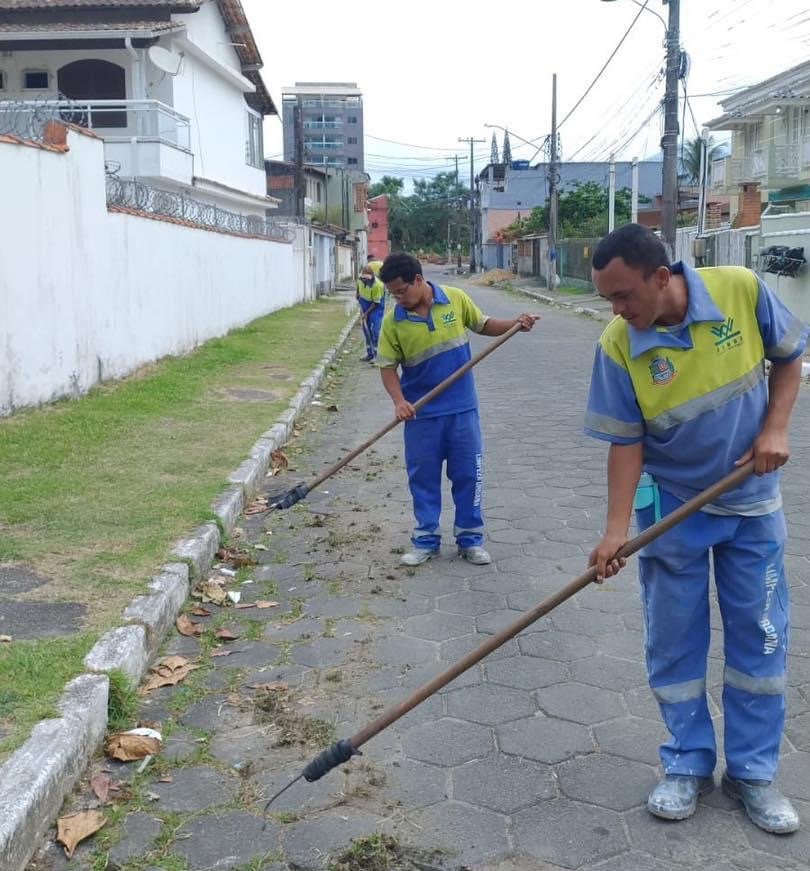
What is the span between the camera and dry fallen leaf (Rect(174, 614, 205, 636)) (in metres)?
4.57

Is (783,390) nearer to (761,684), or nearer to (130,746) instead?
(761,684)

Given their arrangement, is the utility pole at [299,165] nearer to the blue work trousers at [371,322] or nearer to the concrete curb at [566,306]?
the concrete curb at [566,306]

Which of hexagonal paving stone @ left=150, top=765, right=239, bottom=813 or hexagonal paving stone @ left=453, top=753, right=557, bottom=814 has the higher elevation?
hexagonal paving stone @ left=453, top=753, right=557, bottom=814

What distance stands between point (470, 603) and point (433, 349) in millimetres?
1452

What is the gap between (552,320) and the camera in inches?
1005

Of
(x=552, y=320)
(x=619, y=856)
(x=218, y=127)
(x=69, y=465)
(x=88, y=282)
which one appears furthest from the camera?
(x=218, y=127)

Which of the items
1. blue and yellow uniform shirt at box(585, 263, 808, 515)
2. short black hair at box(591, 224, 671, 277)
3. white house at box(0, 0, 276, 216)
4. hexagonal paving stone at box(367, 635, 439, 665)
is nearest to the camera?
short black hair at box(591, 224, 671, 277)

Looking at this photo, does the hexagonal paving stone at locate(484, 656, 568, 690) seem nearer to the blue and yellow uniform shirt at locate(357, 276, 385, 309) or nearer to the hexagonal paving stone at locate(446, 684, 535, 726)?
the hexagonal paving stone at locate(446, 684, 535, 726)

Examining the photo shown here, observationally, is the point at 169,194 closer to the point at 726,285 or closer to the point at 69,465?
the point at 69,465

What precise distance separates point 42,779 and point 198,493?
3.53 metres

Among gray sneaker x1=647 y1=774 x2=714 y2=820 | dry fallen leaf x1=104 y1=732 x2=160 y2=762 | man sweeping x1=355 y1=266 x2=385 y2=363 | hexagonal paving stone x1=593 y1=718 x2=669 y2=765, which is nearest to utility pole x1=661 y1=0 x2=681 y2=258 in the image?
man sweeping x1=355 y1=266 x2=385 y2=363

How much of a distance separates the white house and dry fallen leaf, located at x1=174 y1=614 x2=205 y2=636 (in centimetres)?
1610

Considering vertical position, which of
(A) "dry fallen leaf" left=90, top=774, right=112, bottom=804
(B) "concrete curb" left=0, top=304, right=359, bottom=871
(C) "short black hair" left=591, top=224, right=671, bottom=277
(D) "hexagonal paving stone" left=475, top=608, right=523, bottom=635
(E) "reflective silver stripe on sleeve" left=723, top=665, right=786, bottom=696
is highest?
(C) "short black hair" left=591, top=224, right=671, bottom=277

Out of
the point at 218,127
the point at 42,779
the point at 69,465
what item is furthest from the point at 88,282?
the point at 218,127
